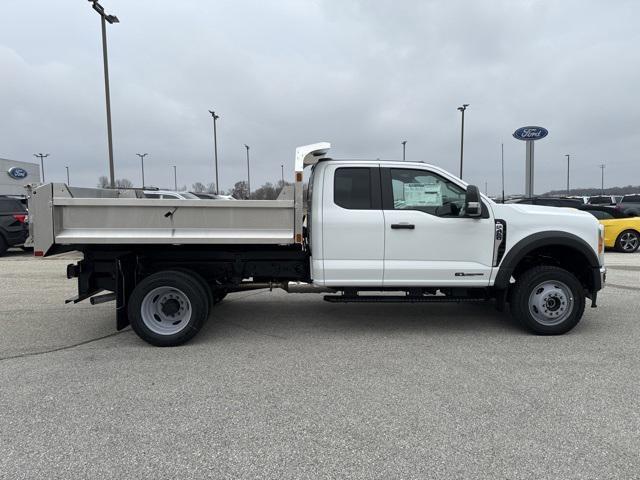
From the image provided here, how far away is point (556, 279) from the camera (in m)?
5.41

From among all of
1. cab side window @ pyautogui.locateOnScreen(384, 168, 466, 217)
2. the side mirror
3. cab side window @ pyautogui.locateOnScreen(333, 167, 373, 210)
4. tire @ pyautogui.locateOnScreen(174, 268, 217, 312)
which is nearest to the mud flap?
tire @ pyautogui.locateOnScreen(174, 268, 217, 312)

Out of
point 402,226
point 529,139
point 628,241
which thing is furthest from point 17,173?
point 402,226

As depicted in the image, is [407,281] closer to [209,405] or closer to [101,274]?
[209,405]

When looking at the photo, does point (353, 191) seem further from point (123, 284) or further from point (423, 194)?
point (123, 284)

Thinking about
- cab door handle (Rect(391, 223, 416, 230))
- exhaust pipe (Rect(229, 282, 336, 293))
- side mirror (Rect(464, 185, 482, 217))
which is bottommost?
exhaust pipe (Rect(229, 282, 336, 293))

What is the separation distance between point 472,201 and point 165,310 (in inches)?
143

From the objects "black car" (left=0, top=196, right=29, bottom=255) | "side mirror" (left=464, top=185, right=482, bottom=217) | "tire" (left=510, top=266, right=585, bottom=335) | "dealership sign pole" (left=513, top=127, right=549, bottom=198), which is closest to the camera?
"side mirror" (left=464, top=185, right=482, bottom=217)

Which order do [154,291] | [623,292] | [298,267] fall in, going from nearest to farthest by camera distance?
1. [154,291]
2. [298,267]
3. [623,292]

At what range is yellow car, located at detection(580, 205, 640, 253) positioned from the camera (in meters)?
13.9

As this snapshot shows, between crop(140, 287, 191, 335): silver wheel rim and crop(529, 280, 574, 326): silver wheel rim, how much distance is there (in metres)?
4.02

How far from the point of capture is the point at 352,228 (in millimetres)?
5207

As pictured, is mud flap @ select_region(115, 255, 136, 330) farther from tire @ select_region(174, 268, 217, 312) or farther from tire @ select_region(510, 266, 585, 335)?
tire @ select_region(510, 266, 585, 335)

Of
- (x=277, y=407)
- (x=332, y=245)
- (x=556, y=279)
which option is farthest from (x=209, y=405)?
(x=556, y=279)

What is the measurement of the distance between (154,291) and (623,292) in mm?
7626
